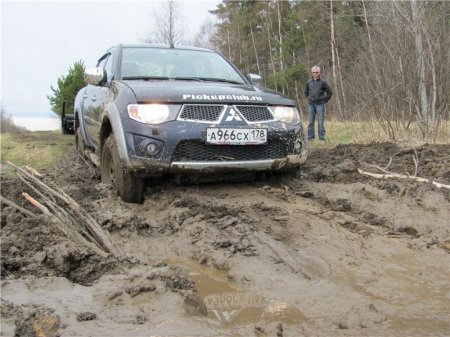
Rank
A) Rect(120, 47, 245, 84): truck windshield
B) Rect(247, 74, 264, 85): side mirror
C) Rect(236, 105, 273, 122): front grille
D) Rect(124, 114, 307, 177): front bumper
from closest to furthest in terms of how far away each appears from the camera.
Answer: Rect(124, 114, 307, 177): front bumper < Rect(236, 105, 273, 122): front grille < Rect(120, 47, 245, 84): truck windshield < Rect(247, 74, 264, 85): side mirror

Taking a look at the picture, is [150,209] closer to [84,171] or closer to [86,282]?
[86,282]

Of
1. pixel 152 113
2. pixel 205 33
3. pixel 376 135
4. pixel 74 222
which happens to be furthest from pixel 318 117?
pixel 205 33

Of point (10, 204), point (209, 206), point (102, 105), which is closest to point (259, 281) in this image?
point (209, 206)

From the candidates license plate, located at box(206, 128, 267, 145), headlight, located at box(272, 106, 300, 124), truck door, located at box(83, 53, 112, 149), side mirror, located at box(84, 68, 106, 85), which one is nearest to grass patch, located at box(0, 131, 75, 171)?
truck door, located at box(83, 53, 112, 149)

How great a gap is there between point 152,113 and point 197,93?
1.51 ft

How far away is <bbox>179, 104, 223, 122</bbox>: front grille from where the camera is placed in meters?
4.09

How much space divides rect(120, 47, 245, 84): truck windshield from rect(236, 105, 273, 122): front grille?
100 centimetres

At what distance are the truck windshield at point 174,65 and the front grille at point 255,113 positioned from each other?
39.3 inches

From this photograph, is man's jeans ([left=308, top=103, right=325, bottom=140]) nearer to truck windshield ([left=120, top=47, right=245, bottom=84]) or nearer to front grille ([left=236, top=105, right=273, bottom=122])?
truck windshield ([left=120, top=47, right=245, bottom=84])

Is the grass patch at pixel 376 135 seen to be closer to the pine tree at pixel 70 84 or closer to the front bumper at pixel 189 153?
the front bumper at pixel 189 153

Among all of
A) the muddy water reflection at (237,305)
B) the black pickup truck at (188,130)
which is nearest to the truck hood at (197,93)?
the black pickup truck at (188,130)

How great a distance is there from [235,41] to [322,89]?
102 ft

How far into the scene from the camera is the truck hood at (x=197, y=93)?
162 inches

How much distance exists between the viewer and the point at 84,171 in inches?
258
